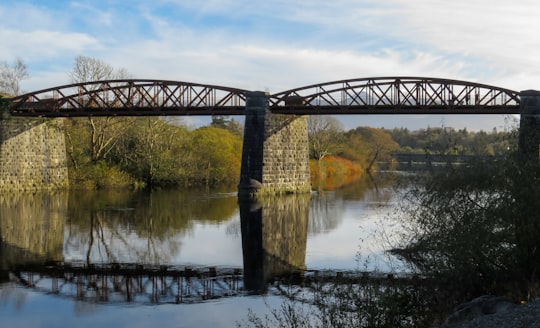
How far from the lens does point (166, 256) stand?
22172 mm

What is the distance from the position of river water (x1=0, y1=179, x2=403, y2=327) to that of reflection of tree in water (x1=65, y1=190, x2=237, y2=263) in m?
0.05

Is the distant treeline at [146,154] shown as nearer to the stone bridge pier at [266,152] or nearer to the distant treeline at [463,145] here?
the stone bridge pier at [266,152]

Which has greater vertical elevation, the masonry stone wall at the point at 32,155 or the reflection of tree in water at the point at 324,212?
the masonry stone wall at the point at 32,155

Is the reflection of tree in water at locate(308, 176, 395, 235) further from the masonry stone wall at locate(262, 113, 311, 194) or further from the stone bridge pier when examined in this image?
the stone bridge pier

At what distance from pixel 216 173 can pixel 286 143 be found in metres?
15.4

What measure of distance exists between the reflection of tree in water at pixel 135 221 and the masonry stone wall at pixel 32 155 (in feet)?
16.6

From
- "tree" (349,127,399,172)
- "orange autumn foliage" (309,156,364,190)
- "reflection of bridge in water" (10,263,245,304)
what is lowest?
"reflection of bridge in water" (10,263,245,304)

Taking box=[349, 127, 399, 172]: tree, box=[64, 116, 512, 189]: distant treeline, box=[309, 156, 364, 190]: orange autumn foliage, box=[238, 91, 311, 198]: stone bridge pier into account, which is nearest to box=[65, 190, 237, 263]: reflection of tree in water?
box=[238, 91, 311, 198]: stone bridge pier

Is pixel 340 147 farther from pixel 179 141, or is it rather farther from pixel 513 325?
pixel 513 325

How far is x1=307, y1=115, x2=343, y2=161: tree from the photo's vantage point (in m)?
82.6

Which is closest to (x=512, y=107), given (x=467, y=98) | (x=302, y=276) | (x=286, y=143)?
(x=467, y=98)

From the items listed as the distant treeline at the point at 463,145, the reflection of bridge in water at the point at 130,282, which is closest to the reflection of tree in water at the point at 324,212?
the reflection of bridge in water at the point at 130,282

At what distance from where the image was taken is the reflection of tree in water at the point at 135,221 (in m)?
23.1

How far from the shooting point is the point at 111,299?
1590cm
